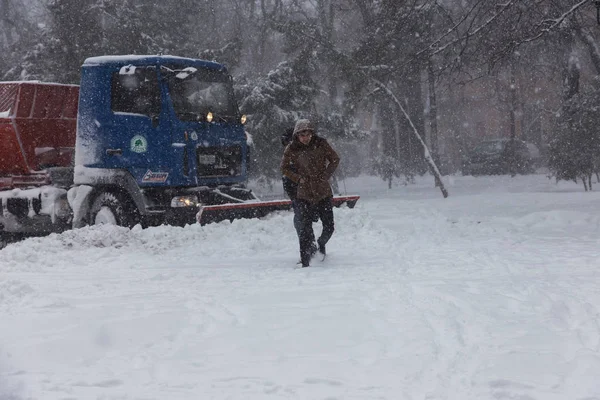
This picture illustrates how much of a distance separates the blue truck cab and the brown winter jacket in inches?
115

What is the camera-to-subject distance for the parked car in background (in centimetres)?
3031

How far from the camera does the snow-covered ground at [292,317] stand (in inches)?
157

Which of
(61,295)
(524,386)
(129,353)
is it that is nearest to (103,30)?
(61,295)

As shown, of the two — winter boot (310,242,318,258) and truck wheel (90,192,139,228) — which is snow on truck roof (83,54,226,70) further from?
winter boot (310,242,318,258)

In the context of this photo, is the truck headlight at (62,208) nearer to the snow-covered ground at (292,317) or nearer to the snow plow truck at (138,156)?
the snow plow truck at (138,156)

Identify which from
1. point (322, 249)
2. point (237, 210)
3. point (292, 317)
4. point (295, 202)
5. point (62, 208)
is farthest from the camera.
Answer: point (62, 208)

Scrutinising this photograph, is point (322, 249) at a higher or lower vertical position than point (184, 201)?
lower

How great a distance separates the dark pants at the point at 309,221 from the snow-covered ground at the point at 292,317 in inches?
9.9

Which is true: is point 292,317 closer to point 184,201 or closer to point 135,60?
point 184,201

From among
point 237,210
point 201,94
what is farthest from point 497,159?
point 237,210

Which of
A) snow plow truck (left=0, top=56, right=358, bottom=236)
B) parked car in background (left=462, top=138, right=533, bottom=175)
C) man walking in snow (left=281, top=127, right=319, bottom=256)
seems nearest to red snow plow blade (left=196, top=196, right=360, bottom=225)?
snow plow truck (left=0, top=56, right=358, bottom=236)

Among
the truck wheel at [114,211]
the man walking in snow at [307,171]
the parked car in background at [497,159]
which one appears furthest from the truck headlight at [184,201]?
the parked car in background at [497,159]

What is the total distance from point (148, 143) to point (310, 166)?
3.59 meters

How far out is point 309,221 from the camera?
8.34m
